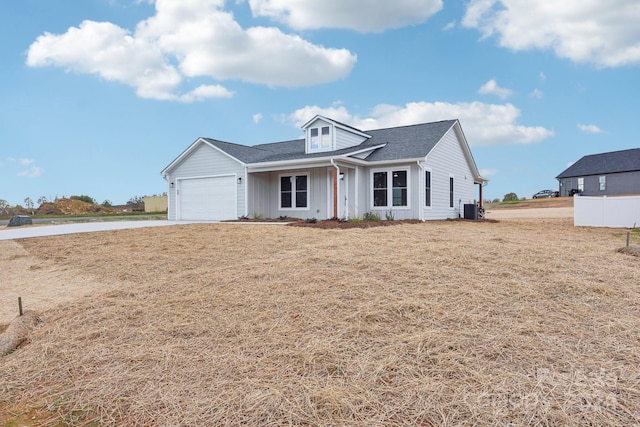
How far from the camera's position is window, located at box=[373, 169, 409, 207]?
15.5 meters

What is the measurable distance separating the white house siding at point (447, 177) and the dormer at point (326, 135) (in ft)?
12.2

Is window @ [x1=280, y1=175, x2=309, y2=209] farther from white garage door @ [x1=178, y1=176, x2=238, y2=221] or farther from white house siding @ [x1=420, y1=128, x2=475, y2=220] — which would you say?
white house siding @ [x1=420, y1=128, x2=475, y2=220]

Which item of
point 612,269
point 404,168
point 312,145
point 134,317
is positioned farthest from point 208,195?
point 612,269

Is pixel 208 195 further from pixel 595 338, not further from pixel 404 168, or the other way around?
pixel 595 338

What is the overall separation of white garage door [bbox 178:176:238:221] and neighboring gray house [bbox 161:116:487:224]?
5 cm

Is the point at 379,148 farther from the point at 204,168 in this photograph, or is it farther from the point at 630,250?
the point at 630,250

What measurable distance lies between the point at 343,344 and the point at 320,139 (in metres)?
14.2

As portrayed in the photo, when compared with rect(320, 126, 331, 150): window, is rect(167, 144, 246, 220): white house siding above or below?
below

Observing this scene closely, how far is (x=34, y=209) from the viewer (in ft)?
103

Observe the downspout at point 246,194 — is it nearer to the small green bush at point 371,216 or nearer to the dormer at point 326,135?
the dormer at point 326,135

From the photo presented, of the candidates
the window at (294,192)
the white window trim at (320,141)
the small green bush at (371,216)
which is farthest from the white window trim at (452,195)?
the window at (294,192)

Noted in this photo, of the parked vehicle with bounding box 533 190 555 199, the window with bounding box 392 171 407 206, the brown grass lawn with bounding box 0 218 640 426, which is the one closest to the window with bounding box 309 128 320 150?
the window with bounding box 392 171 407 206

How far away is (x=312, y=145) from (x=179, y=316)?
13481mm

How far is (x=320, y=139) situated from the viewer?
1700 cm
